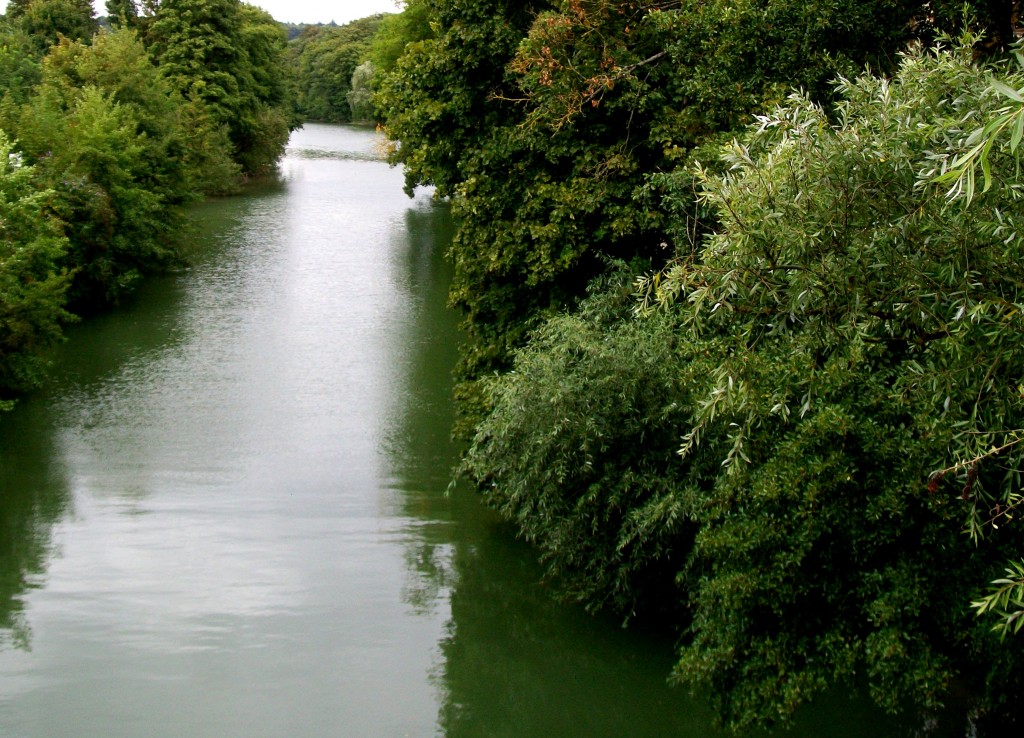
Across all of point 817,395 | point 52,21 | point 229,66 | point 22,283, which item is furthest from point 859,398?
point 52,21

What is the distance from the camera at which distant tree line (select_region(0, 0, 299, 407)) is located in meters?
21.1

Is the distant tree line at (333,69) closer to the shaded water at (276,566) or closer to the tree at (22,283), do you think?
the shaded water at (276,566)

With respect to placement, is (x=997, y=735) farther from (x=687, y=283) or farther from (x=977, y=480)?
(x=687, y=283)

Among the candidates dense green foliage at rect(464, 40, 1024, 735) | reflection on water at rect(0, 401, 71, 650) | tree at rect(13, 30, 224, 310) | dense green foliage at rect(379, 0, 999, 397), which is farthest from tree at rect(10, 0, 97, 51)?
dense green foliage at rect(464, 40, 1024, 735)

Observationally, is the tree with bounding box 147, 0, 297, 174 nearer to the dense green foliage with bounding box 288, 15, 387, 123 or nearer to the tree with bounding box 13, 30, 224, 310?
the tree with bounding box 13, 30, 224, 310

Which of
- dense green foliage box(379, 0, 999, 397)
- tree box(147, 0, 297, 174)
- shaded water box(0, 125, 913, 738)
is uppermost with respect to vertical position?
tree box(147, 0, 297, 174)

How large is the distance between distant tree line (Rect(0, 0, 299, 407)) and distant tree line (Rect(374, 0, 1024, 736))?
12740mm

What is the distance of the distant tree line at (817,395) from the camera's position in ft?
23.7

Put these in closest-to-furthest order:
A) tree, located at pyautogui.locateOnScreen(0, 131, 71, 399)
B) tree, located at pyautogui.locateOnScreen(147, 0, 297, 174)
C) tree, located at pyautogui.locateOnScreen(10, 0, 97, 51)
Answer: tree, located at pyautogui.locateOnScreen(0, 131, 71, 399) → tree, located at pyautogui.locateOnScreen(147, 0, 297, 174) → tree, located at pyautogui.locateOnScreen(10, 0, 97, 51)

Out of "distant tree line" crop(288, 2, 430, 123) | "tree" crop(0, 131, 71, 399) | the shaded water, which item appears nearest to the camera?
the shaded water

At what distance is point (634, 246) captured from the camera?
14.8 m

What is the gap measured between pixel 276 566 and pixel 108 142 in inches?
751

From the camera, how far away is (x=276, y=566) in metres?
15.0

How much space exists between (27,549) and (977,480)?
13.7 m
